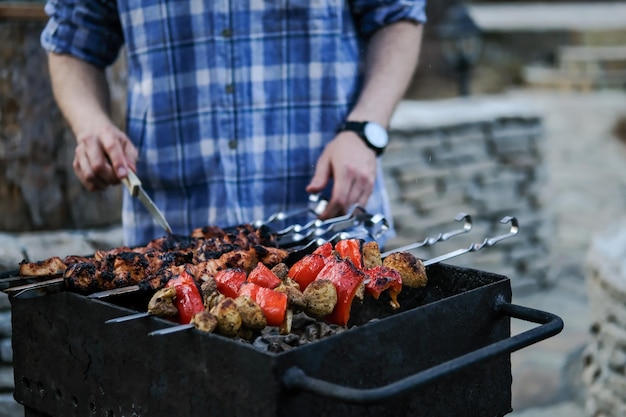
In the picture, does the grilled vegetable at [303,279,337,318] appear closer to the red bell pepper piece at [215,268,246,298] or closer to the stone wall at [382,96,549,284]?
the red bell pepper piece at [215,268,246,298]

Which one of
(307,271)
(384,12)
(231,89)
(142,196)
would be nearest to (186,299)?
(307,271)

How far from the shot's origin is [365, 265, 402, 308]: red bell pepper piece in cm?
198

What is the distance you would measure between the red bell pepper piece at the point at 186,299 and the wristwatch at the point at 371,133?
984 mm

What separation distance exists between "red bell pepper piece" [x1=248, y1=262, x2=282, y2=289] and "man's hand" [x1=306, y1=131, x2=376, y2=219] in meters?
0.64

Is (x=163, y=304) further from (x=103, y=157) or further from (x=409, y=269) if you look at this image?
(x=103, y=157)

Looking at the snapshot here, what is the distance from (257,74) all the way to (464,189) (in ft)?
13.3

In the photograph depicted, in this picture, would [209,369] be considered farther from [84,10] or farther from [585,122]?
[585,122]

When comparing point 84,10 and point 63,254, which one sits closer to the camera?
point 84,10

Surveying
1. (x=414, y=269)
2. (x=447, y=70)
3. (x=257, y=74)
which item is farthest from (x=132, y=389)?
(x=447, y=70)

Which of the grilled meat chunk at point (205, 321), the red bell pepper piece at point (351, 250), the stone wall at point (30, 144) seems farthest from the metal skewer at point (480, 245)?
the stone wall at point (30, 144)

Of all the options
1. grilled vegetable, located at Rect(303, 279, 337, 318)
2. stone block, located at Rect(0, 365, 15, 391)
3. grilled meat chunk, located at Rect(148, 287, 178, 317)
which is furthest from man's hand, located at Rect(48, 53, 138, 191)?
stone block, located at Rect(0, 365, 15, 391)

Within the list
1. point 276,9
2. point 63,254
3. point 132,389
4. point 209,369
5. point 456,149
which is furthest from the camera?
point 456,149

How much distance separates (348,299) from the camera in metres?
1.92

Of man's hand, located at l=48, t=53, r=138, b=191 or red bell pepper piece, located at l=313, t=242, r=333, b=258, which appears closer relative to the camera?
red bell pepper piece, located at l=313, t=242, r=333, b=258
